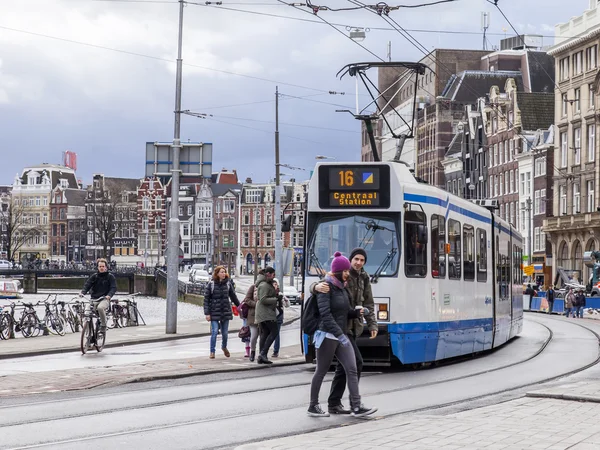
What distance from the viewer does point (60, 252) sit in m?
174

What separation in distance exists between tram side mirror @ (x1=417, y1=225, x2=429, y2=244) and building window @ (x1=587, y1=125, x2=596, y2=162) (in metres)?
60.9

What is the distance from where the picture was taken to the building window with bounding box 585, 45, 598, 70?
77.3 meters

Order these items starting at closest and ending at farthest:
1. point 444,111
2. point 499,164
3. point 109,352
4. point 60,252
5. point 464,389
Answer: point 464,389
point 109,352
point 499,164
point 444,111
point 60,252

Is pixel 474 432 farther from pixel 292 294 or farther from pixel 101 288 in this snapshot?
pixel 292 294

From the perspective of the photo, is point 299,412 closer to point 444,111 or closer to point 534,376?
point 534,376

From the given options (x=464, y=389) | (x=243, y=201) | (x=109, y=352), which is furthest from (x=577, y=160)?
(x=243, y=201)

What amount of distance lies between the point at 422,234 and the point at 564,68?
67.7m

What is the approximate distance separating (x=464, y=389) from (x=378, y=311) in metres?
2.34

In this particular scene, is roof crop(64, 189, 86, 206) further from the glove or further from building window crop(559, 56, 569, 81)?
the glove

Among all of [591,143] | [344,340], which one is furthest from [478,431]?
[591,143]

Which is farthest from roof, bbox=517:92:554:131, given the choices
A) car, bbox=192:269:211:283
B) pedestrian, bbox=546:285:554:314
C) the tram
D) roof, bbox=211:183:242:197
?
the tram

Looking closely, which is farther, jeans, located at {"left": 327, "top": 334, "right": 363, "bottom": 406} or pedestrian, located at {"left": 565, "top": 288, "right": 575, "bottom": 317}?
pedestrian, located at {"left": 565, "top": 288, "right": 575, "bottom": 317}

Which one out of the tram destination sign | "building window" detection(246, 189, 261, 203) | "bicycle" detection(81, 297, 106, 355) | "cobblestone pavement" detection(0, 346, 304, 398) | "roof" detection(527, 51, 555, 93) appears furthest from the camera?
"building window" detection(246, 189, 261, 203)

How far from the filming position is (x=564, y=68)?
8306 cm
